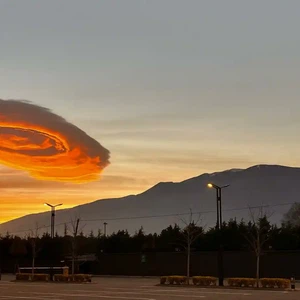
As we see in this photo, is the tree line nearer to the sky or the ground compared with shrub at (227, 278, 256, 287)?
nearer to the sky

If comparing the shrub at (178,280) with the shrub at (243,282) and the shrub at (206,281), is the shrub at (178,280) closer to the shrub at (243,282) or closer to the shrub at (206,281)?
the shrub at (206,281)

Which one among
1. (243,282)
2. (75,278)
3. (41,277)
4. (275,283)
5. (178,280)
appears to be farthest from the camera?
(41,277)

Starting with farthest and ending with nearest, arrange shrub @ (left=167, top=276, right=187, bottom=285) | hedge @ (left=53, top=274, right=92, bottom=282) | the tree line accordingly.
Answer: the tree line, hedge @ (left=53, top=274, right=92, bottom=282), shrub @ (left=167, top=276, right=187, bottom=285)

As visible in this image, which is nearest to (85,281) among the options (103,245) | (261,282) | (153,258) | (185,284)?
(185,284)

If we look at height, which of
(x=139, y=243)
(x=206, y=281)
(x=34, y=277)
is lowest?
(x=34, y=277)

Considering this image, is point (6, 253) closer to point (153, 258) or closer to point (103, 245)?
point (103, 245)

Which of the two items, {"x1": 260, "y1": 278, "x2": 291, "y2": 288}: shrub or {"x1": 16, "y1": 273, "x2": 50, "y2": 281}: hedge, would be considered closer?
{"x1": 260, "y1": 278, "x2": 291, "y2": 288}: shrub

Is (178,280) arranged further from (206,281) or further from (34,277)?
(34,277)

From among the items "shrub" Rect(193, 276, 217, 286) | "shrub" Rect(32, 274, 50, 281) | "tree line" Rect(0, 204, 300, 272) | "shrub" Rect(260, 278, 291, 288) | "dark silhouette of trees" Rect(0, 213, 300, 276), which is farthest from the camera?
"dark silhouette of trees" Rect(0, 213, 300, 276)

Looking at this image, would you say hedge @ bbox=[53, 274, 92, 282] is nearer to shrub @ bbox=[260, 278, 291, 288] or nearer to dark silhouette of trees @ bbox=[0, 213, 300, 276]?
shrub @ bbox=[260, 278, 291, 288]

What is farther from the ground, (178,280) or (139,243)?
(139,243)

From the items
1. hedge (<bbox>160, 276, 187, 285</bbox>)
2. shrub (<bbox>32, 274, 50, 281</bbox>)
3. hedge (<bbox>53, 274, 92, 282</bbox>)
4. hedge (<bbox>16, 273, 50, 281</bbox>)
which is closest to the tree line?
hedge (<bbox>16, 273, 50, 281</bbox>)

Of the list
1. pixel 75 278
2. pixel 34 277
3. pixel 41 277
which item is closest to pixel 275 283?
pixel 75 278

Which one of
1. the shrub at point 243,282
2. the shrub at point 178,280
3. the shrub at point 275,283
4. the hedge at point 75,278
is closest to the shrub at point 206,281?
the shrub at point 178,280
